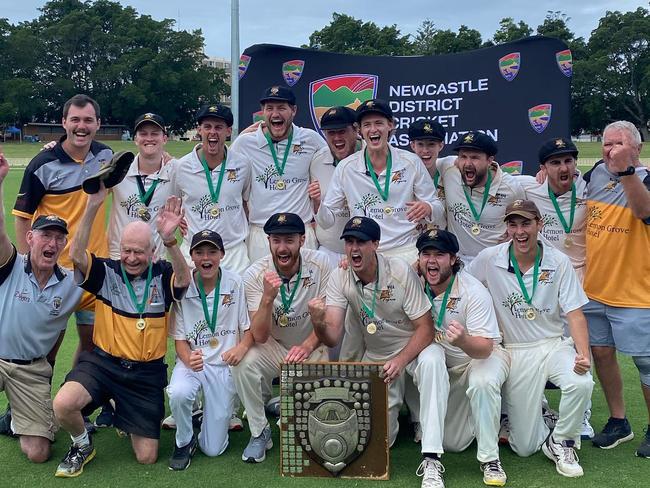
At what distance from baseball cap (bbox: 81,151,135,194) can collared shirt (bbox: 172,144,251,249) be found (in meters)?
0.84

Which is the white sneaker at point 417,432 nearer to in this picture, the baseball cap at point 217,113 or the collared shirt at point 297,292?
the collared shirt at point 297,292

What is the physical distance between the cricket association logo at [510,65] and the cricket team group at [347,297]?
88.9 inches

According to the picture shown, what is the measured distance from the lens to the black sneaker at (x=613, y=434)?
16.3ft

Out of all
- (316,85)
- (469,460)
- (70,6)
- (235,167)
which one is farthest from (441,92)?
(70,6)

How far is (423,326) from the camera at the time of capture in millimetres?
4789

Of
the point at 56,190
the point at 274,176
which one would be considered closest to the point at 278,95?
the point at 274,176

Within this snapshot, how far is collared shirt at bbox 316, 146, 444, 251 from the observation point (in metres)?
5.45

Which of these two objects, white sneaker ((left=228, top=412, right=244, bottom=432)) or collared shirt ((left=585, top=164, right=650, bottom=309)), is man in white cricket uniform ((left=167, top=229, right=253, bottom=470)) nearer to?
white sneaker ((left=228, top=412, right=244, bottom=432))

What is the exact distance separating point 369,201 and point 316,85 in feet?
9.88

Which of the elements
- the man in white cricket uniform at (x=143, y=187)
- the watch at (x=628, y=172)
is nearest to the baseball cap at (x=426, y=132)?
the watch at (x=628, y=172)

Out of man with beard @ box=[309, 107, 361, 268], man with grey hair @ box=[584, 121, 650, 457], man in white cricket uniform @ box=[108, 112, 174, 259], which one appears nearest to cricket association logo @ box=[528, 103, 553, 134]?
man with grey hair @ box=[584, 121, 650, 457]

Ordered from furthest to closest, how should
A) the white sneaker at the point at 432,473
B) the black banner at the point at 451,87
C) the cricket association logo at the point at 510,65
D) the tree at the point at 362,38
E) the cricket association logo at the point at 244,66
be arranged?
1. the tree at the point at 362,38
2. the cricket association logo at the point at 244,66
3. the cricket association logo at the point at 510,65
4. the black banner at the point at 451,87
5. the white sneaker at the point at 432,473

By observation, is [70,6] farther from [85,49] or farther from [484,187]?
[484,187]

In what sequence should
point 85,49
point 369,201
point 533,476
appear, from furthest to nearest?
point 85,49 → point 369,201 → point 533,476
